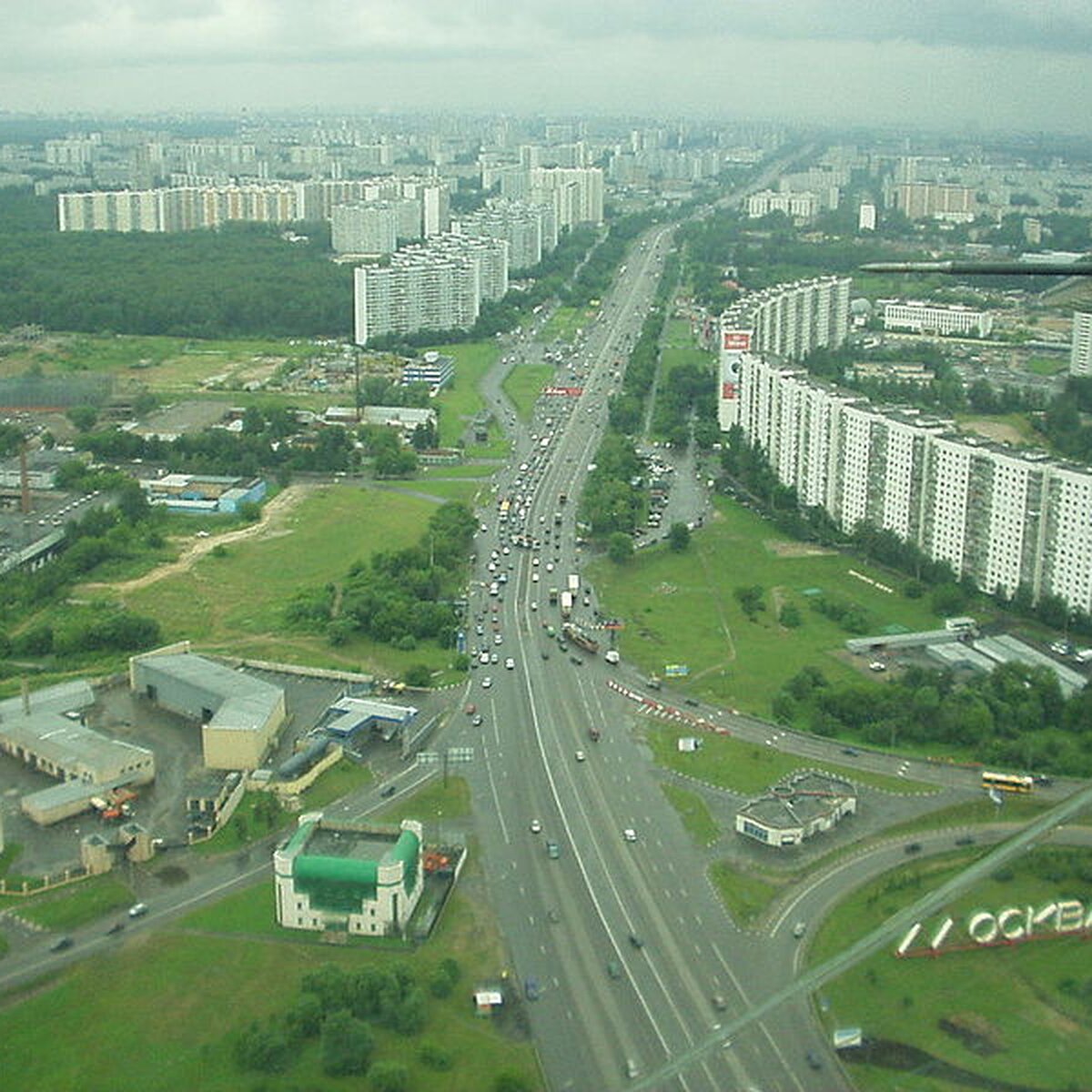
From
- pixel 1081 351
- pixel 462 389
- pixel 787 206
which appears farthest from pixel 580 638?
pixel 787 206

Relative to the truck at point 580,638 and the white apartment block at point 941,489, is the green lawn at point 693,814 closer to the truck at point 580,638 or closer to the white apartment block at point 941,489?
the truck at point 580,638

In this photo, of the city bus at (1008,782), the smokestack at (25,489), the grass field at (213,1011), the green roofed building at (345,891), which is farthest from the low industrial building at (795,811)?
the smokestack at (25,489)

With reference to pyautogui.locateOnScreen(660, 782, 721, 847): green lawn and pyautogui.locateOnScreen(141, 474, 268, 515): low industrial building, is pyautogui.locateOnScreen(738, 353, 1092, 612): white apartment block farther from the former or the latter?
pyautogui.locateOnScreen(141, 474, 268, 515): low industrial building

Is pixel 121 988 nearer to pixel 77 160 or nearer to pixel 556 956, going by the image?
pixel 556 956

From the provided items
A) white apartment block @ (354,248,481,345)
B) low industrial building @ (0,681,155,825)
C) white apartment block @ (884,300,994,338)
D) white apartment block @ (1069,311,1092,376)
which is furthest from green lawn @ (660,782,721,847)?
white apartment block @ (884,300,994,338)

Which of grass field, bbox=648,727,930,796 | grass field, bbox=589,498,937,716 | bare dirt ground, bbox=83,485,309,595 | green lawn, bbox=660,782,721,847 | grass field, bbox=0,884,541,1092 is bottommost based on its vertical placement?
grass field, bbox=0,884,541,1092

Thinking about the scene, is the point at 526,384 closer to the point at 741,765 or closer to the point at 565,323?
the point at 565,323
